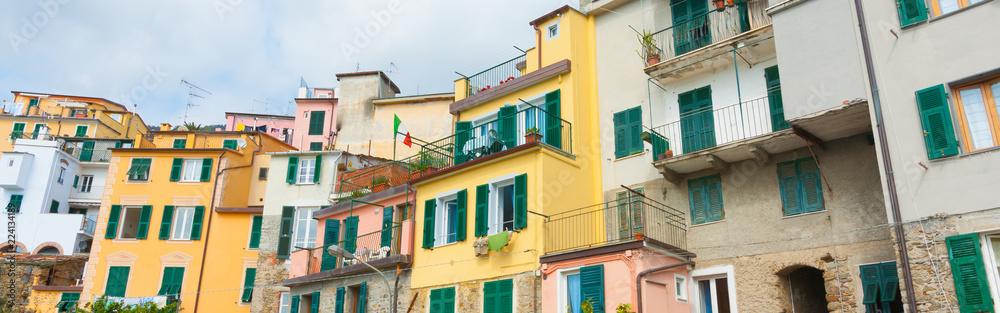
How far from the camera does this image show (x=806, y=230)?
51.9ft

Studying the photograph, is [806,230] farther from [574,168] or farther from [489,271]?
[489,271]

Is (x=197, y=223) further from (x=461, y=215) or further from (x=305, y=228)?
(x=461, y=215)

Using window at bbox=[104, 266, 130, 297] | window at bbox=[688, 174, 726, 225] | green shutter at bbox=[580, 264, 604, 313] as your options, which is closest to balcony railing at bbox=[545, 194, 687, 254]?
window at bbox=[688, 174, 726, 225]

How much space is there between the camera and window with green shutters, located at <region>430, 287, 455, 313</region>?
64.4 feet

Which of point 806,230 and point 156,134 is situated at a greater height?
point 156,134

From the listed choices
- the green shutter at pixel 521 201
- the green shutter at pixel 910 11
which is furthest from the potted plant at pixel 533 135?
the green shutter at pixel 910 11

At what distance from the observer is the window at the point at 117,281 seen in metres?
33.3

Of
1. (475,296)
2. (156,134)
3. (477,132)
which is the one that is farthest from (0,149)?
(475,296)

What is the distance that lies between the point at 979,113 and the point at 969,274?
8.89ft

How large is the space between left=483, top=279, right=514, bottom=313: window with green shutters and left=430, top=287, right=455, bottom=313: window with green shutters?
47.5 inches

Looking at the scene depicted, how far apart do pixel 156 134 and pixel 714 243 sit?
37.6m

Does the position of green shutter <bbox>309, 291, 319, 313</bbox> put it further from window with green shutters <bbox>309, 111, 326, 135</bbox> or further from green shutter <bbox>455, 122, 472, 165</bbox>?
window with green shutters <bbox>309, 111, 326, 135</bbox>

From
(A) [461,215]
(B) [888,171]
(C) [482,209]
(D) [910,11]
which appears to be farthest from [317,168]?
(D) [910,11]

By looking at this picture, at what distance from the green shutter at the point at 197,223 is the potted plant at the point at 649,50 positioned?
23.1 m
